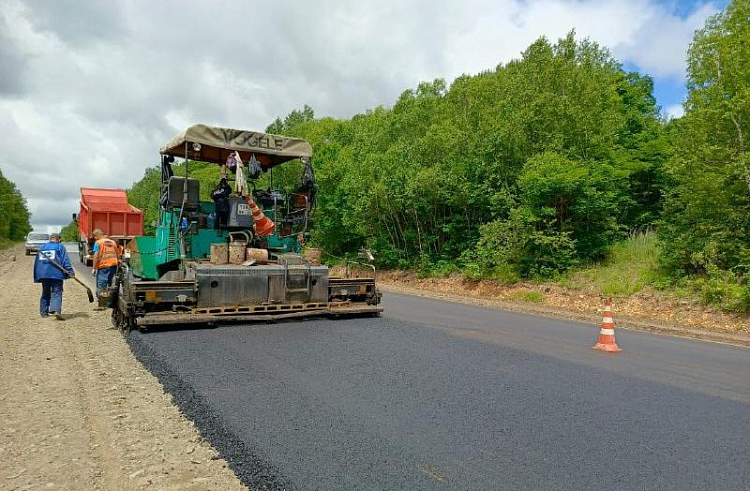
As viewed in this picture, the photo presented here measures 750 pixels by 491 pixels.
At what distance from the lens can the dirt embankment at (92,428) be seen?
3.38m

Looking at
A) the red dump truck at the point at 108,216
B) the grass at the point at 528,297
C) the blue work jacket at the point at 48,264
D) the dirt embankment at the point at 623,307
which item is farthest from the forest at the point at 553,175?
the red dump truck at the point at 108,216

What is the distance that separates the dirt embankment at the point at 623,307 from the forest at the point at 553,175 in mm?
513

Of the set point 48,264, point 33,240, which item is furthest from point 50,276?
point 33,240

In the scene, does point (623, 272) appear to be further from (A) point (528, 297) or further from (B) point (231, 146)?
(B) point (231, 146)

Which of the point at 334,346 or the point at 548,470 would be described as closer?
the point at 548,470

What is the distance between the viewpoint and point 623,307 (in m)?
13.6

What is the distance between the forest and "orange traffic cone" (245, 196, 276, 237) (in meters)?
1.27

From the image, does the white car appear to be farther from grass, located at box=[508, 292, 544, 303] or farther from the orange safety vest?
grass, located at box=[508, 292, 544, 303]

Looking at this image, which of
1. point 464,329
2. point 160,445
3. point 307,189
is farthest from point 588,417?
point 307,189

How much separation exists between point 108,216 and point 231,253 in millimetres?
17280

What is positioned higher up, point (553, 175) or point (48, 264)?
point (553, 175)

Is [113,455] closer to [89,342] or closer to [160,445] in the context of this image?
[160,445]

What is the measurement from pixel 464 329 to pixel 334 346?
2957 millimetres

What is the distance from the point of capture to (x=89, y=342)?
300 inches
